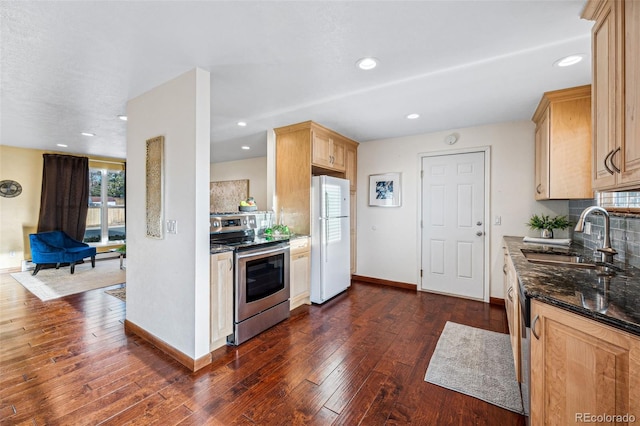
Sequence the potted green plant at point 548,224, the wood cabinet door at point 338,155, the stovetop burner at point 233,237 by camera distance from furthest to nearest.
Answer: the wood cabinet door at point 338,155 → the potted green plant at point 548,224 → the stovetop burner at point 233,237

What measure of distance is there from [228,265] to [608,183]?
255 centimetres

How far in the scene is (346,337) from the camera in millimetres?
2652

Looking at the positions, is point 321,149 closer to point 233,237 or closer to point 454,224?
point 233,237

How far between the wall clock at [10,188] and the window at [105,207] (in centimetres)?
115

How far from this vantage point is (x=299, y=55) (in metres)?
1.99

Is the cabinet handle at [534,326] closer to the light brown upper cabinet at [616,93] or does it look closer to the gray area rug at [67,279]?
the light brown upper cabinet at [616,93]

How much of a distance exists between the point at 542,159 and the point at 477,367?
221 cm

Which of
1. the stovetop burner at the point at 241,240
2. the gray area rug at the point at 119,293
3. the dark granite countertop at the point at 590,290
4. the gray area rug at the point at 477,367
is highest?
the stovetop burner at the point at 241,240

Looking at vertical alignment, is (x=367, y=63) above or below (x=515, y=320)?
above

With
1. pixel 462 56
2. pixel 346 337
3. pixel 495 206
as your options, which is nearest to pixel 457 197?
pixel 495 206

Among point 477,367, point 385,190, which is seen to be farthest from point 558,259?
point 385,190

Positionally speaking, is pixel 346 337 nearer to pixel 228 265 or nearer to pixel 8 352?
pixel 228 265

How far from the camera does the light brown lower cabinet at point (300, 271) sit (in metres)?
3.25

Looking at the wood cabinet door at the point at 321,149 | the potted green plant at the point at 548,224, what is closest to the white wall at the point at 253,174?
the wood cabinet door at the point at 321,149
